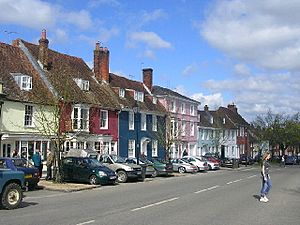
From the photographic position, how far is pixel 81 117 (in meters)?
40.1

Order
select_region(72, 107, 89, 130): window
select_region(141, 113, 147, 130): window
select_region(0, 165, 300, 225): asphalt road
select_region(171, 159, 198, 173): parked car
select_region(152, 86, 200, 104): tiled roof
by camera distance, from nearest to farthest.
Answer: select_region(0, 165, 300, 225): asphalt road
select_region(72, 107, 89, 130): window
select_region(171, 159, 198, 173): parked car
select_region(141, 113, 147, 130): window
select_region(152, 86, 200, 104): tiled roof

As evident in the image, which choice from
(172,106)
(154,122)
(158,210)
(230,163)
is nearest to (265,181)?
(158,210)

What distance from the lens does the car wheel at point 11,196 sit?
14.7 meters

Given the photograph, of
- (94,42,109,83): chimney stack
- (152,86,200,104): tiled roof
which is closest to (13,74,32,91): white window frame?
(94,42,109,83): chimney stack

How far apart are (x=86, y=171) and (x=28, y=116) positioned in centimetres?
1048

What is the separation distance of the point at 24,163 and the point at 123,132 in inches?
1022

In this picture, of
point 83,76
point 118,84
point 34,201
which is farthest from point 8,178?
point 118,84

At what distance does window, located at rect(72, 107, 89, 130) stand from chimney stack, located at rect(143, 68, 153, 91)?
1881cm

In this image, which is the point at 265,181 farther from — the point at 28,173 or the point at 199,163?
the point at 199,163

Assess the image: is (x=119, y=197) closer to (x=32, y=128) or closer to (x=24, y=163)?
(x=24, y=163)

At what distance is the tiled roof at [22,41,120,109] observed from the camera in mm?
39969

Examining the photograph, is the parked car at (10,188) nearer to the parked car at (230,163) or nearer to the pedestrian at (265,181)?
the pedestrian at (265,181)

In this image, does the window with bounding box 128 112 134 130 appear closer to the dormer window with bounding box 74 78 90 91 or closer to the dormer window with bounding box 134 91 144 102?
the dormer window with bounding box 134 91 144 102

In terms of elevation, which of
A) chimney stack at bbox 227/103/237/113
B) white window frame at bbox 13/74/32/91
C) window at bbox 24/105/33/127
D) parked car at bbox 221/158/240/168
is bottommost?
parked car at bbox 221/158/240/168
